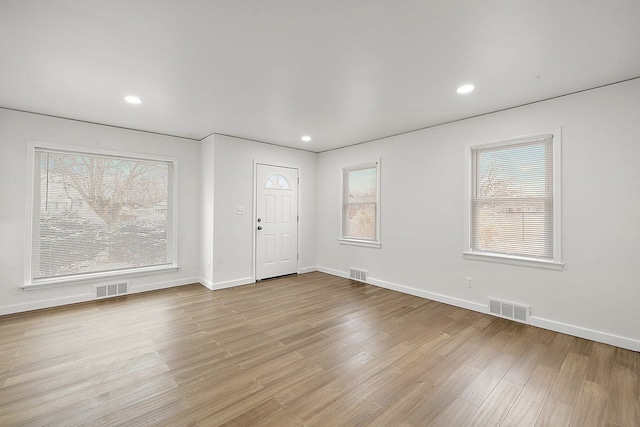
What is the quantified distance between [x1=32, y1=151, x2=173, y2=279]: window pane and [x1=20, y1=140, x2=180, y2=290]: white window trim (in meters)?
0.06

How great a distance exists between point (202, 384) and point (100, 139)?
12.9 feet

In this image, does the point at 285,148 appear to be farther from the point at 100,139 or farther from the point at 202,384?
the point at 202,384

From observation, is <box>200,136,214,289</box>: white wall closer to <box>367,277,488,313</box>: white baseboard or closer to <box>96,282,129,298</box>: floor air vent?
<box>96,282,129,298</box>: floor air vent

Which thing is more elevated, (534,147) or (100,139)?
(100,139)

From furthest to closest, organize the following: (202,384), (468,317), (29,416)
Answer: (468,317), (202,384), (29,416)

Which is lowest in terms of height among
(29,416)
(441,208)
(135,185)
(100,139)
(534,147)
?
(29,416)

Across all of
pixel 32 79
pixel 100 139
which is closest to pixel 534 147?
pixel 32 79

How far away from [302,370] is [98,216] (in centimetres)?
383

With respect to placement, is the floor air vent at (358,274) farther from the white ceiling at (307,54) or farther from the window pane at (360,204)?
the white ceiling at (307,54)

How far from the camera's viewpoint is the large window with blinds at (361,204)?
501 centimetres

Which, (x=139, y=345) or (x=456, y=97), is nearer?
(x=139, y=345)

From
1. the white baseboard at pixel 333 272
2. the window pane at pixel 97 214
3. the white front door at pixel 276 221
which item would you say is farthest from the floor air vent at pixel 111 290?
the white baseboard at pixel 333 272

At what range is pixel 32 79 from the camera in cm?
270

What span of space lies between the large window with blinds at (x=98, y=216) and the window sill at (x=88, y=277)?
0.02m
